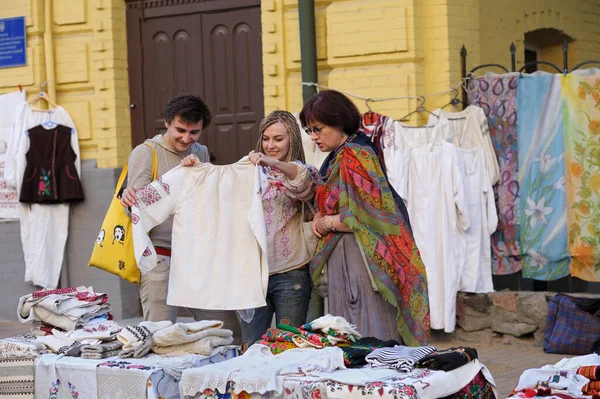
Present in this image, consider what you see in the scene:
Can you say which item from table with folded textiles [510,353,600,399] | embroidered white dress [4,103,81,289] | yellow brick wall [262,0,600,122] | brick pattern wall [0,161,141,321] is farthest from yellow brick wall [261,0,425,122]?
table with folded textiles [510,353,600,399]

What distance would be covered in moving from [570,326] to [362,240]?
127 inches

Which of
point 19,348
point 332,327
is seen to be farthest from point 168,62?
point 332,327

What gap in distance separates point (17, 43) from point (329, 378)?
278 inches

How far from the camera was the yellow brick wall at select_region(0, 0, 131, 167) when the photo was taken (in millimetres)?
10070

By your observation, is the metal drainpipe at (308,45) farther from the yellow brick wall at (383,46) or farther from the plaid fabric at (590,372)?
the plaid fabric at (590,372)

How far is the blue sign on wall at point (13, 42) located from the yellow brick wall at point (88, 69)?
0.19 ft

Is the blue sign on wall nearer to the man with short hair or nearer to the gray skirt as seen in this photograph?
the man with short hair

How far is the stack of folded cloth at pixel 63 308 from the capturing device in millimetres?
5688

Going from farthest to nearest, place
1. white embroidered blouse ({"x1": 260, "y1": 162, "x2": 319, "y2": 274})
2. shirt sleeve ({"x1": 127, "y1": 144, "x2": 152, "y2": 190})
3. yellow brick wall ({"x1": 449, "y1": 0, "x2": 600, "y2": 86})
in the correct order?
1. yellow brick wall ({"x1": 449, "y1": 0, "x2": 600, "y2": 86})
2. shirt sleeve ({"x1": 127, "y1": 144, "x2": 152, "y2": 190})
3. white embroidered blouse ({"x1": 260, "y1": 162, "x2": 319, "y2": 274})

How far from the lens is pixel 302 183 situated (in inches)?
216

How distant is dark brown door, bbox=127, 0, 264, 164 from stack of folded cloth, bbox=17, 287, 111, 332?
13.2 ft

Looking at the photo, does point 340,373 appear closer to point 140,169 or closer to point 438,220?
point 140,169

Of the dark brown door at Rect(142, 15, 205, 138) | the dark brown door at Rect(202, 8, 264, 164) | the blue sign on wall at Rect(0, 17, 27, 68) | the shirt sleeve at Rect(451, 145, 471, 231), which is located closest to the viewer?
the shirt sleeve at Rect(451, 145, 471, 231)

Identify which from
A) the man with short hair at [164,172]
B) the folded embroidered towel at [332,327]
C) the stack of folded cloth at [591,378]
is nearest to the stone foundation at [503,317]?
the man with short hair at [164,172]
